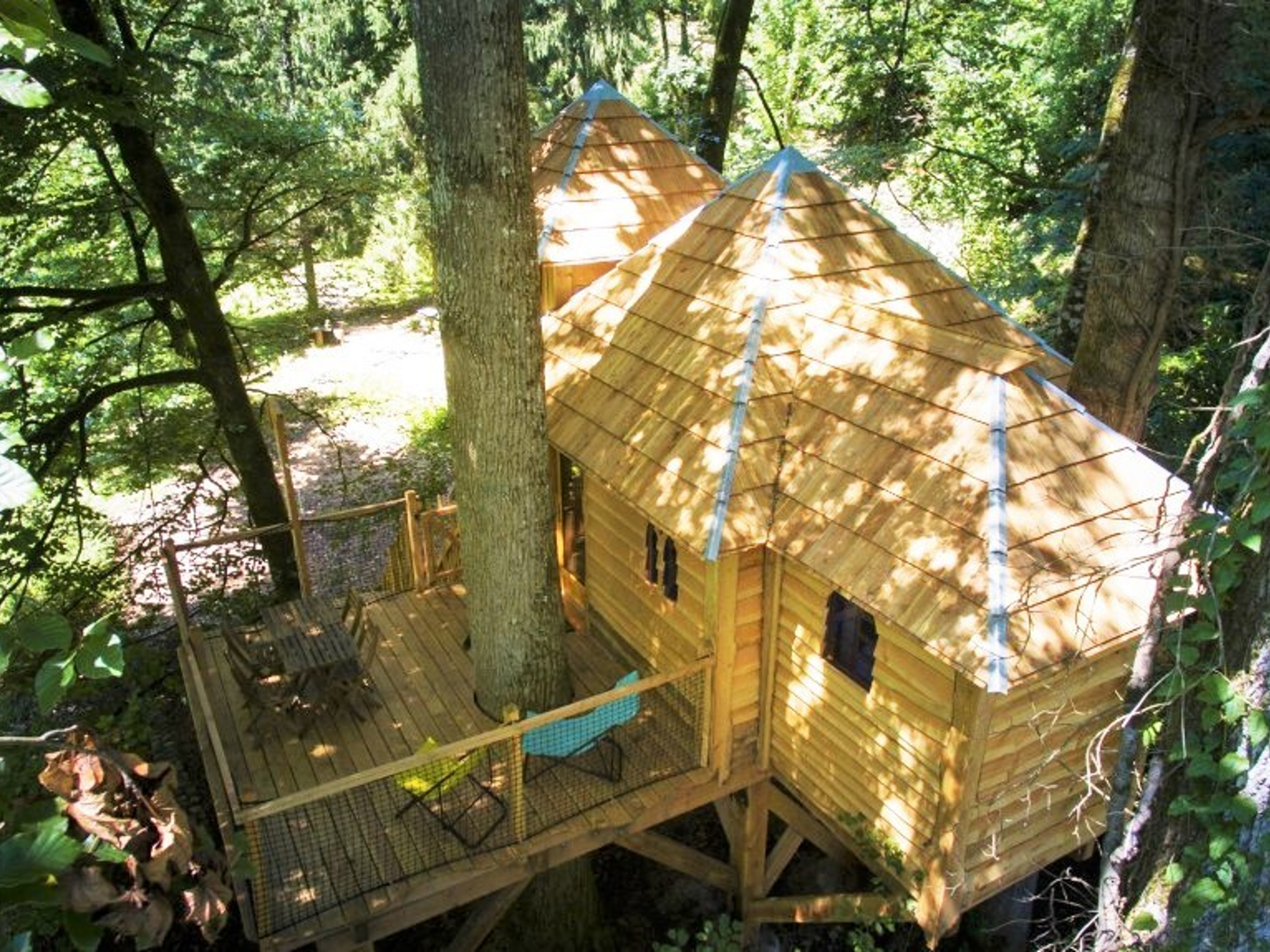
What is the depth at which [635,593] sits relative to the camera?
841 cm

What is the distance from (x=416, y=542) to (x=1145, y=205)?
24.5 ft

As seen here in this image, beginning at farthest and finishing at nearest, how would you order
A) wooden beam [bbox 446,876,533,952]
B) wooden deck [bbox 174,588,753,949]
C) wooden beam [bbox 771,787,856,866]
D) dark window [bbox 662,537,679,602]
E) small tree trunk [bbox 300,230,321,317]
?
small tree trunk [bbox 300,230,321,317]
wooden beam [bbox 771,787,856,866]
wooden beam [bbox 446,876,533,952]
dark window [bbox 662,537,679,602]
wooden deck [bbox 174,588,753,949]

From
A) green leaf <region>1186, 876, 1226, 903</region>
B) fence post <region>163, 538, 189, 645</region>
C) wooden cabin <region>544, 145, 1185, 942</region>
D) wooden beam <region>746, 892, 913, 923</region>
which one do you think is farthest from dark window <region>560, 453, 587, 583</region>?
green leaf <region>1186, 876, 1226, 903</region>

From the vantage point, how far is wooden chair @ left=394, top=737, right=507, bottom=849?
265 inches

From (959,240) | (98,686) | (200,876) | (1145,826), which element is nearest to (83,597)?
(98,686)

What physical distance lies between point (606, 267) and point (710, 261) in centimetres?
206

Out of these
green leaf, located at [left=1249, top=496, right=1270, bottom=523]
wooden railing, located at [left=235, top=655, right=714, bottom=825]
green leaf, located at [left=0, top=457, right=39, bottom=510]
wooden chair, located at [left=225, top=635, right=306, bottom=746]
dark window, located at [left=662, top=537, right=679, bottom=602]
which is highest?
green leaf, located at [left=0, top=457, right=39, bottom=510]

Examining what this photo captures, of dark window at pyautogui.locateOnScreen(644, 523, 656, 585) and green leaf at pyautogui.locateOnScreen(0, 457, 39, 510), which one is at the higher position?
green leaf at pyautogui.locateOnScreen(0, 457, 39, 510)

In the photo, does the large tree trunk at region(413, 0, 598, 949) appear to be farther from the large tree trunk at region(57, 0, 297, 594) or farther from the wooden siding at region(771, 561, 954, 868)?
the large tree trunk at region(57, 0, 297, 594)

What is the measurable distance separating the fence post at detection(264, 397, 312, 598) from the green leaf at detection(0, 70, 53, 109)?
6012 mm

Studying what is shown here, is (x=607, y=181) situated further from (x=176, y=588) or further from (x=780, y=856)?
(x=780, y=856)

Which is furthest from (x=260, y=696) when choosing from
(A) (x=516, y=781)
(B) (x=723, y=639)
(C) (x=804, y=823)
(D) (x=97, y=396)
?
(C) (x=804, y=823)

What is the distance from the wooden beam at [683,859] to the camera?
8.29 meters

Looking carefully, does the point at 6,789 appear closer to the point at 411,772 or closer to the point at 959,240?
the point at 411,772
